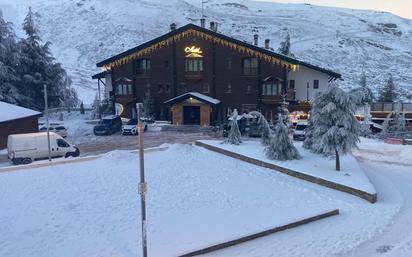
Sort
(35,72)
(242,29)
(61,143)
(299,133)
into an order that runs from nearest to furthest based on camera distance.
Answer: (61,143)
(299,133)
(35,72)
(242,29)

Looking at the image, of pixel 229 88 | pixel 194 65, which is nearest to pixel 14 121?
pixel 194 65

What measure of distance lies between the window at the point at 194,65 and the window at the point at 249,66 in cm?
526

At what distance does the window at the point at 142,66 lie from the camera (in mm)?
49531

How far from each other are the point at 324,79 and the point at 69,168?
3380cm

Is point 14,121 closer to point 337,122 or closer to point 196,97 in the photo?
point 196,97

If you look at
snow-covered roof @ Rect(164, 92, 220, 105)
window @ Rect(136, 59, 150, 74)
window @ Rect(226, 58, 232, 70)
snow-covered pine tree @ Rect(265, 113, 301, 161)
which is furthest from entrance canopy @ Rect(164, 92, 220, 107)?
snow-covered pine tree @ Rect(265, 113, 301, 161)

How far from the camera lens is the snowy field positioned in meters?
14.6

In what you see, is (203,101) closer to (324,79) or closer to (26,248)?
(324,79)

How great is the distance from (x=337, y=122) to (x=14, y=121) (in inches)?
1028

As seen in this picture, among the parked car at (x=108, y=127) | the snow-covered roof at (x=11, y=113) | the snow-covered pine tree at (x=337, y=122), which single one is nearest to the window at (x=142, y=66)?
the parked car at (x=108, y=127)

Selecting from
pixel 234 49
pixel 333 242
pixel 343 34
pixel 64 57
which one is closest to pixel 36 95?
pixel 234 49

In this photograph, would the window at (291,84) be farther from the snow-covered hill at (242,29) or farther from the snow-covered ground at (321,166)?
the snow-covered hill at (242,29)

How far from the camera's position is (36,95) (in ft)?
177

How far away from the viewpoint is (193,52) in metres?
47.8
